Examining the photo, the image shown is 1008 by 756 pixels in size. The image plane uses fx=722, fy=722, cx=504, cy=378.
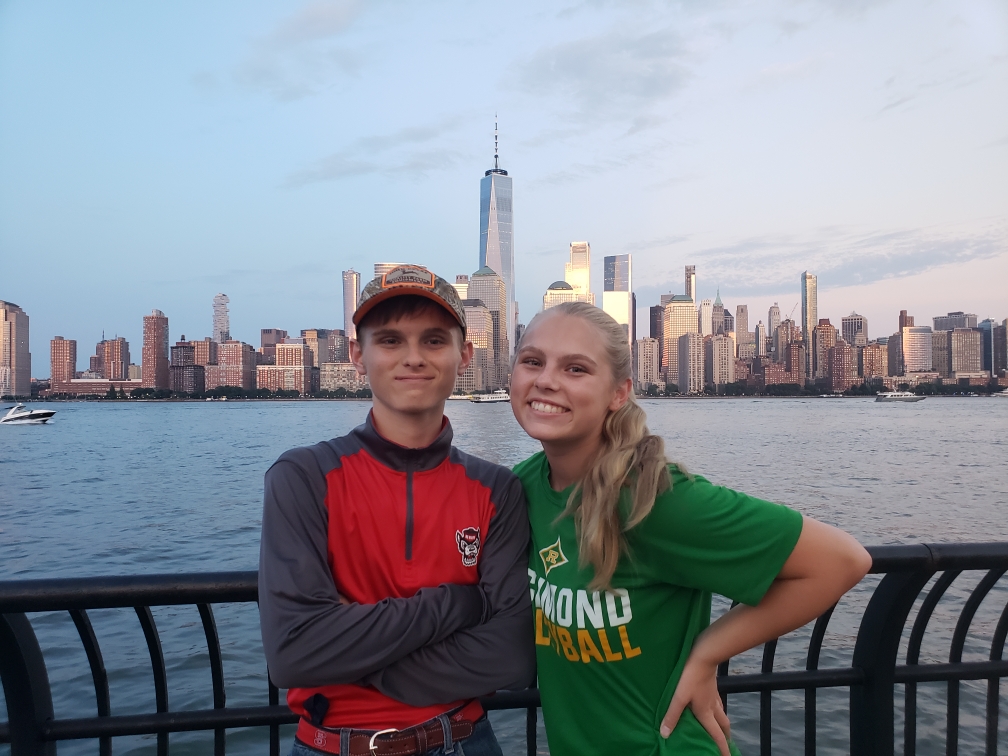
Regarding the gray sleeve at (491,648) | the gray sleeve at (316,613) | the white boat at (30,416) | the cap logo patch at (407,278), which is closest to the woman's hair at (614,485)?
the gray sleeve at (491,648)

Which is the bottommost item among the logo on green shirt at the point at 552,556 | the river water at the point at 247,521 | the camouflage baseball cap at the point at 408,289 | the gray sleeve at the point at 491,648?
the river water at the point at 247,521

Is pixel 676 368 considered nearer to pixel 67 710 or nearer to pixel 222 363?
pixel 222 363

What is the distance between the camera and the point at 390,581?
217 centimetres

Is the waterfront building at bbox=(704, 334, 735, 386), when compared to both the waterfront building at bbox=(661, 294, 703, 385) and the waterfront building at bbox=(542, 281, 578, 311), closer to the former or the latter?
the waterfront building at bbox=(661, 294, 703, 385)

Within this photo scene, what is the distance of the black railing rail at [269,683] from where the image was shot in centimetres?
223

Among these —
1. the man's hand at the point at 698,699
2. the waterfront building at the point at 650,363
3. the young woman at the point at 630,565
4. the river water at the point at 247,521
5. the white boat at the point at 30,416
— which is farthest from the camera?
the waterfront building at the point at 650,363

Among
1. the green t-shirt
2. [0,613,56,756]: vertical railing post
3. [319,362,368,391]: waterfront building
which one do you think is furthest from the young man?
[319,362,368,391]: waterfront building

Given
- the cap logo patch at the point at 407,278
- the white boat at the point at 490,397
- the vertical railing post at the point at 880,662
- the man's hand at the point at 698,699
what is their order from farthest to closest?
1. the white boat at the point at 490,397
2. the vertical railing post at the point at 880,662
3. the cap logo patch at the point at 407,278
4. the man's hand at the point at 698,699

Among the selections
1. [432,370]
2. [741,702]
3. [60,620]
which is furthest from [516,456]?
[432,370]

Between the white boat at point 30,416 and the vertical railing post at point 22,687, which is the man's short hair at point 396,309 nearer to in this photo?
the vertical railing post at point 22,687

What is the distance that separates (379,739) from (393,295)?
131 cm

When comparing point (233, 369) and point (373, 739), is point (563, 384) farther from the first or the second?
point (233, 369)

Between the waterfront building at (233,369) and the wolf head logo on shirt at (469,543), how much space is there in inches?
6567

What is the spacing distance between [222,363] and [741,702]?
168 m
